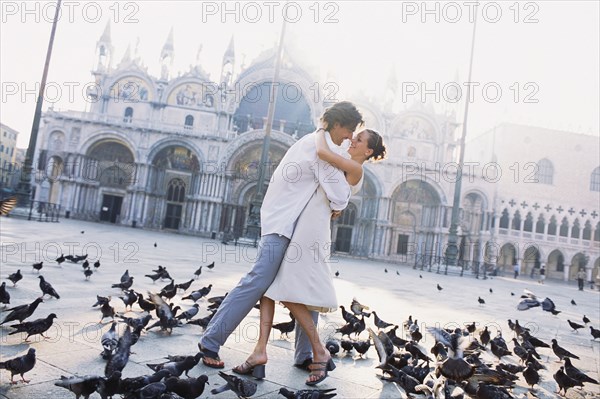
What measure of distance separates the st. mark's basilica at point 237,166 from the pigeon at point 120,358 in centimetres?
2722

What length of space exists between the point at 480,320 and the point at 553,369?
8.32 feet

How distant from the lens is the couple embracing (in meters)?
2.97

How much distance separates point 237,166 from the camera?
32562mm

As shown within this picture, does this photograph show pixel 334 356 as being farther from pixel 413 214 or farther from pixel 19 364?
pixel 413 214

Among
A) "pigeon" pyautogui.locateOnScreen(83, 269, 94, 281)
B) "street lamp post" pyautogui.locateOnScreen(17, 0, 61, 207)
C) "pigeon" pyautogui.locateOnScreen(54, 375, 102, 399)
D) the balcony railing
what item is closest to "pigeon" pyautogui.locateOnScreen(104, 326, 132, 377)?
"pigeon" pyautogui.locateOnScreen(54, 375, 102, 399)

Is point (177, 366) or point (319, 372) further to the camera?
point (319, 372)

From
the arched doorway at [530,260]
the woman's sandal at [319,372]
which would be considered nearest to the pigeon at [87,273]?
the woman's sandal at [319,372]

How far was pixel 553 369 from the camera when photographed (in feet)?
14.1

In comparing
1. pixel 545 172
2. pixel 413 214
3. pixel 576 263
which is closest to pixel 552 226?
pixel 576 263

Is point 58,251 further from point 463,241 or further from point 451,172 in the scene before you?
point 463,241

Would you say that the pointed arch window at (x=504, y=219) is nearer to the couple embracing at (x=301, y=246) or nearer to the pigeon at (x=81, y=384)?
the couple embracing at (x=301, y=246)

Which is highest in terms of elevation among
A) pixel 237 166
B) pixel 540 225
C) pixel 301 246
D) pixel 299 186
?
pixel 237 166

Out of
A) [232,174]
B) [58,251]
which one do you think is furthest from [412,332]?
[232,174]

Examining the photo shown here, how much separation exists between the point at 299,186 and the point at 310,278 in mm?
631
